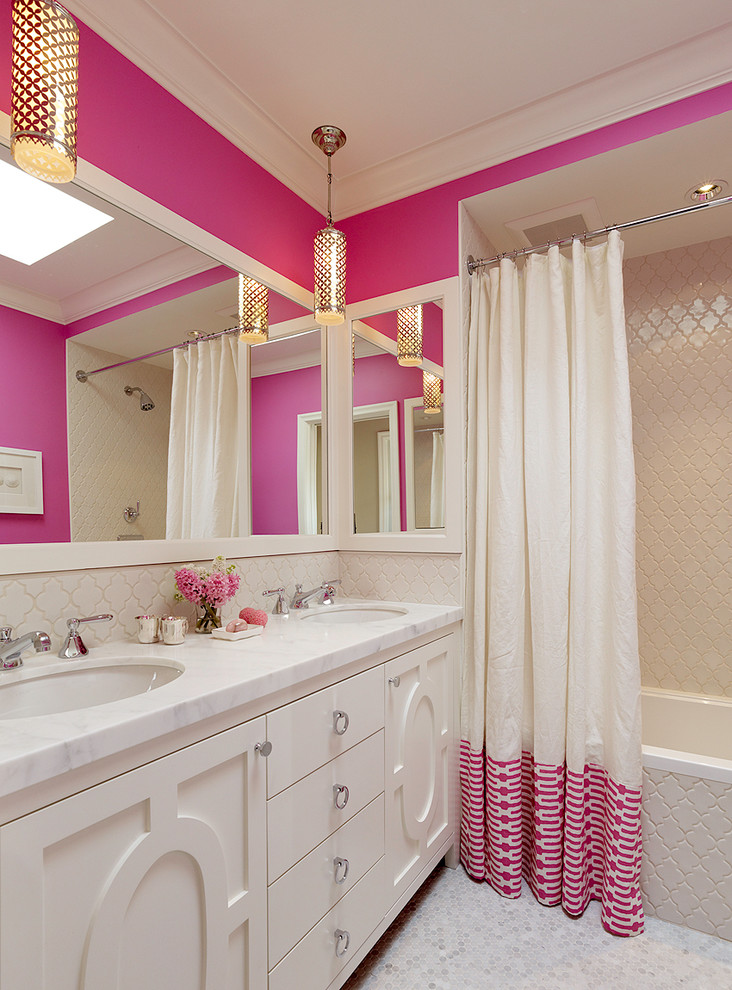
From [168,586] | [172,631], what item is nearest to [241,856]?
[172,631]

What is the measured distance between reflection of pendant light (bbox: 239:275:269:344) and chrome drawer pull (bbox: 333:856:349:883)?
5.39 ft

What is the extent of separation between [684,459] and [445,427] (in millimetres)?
1326

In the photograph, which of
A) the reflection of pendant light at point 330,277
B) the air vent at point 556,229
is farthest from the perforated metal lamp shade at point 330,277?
the air vent at point 556,229

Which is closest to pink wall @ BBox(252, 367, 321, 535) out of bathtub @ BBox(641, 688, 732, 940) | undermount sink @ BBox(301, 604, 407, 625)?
undermount sink @ BBox(301, 604, 407, 625)

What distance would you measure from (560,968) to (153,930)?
1.28 metres

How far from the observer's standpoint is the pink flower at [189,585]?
163 cm

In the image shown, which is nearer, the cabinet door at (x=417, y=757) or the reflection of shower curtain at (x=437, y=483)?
the cabinet door at (x=417, y=757)

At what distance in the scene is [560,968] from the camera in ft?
5.23

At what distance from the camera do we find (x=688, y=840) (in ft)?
5.86

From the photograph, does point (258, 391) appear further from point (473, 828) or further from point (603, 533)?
point (473, 828)

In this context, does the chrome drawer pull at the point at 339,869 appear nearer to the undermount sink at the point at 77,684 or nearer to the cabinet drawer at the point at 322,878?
the cabinet drawer at the point at 322,878

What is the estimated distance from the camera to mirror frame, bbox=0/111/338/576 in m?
1.38

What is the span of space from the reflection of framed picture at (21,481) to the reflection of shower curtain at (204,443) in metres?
0.39

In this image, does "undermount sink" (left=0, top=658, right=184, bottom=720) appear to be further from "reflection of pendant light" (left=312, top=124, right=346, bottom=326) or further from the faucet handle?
"reflection of pendant light" (left=312, top=124, right=346, bottom=326)
